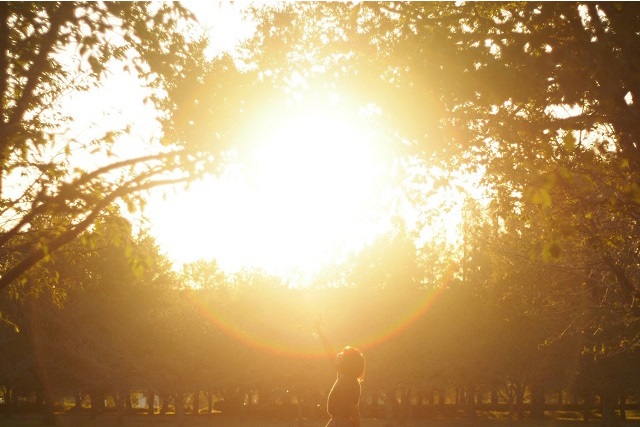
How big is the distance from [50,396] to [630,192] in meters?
52.5

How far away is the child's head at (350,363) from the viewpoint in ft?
29.2

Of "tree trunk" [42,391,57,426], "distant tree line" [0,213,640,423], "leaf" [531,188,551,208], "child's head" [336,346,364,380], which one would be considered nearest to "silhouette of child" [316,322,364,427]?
"child's head" [336,346,364,380]

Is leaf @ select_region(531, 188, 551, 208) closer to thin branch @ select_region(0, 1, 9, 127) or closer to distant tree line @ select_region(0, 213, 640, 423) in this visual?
thin branch @ select_region(0, 1, 9, 127)

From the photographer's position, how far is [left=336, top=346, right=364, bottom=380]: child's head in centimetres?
891

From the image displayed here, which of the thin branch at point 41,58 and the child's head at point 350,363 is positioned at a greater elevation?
the thin branch at point 41,58

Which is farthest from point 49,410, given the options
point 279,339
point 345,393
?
point 345,393

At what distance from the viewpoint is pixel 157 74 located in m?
9.75

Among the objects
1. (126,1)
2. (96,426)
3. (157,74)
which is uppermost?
(126,1)

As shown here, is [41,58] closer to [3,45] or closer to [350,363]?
[3,45]

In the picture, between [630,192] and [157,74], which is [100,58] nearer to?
[157,74]

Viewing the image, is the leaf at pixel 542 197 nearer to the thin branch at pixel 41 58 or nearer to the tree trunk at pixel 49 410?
the thin branch at pixel 41 58

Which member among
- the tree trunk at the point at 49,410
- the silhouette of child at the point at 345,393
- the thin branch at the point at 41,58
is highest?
the thin branch at the point at 41,58

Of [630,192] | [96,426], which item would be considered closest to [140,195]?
[630,192]

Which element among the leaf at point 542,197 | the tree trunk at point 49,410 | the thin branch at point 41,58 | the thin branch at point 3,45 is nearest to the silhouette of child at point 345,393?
the leaf at point 542,197
